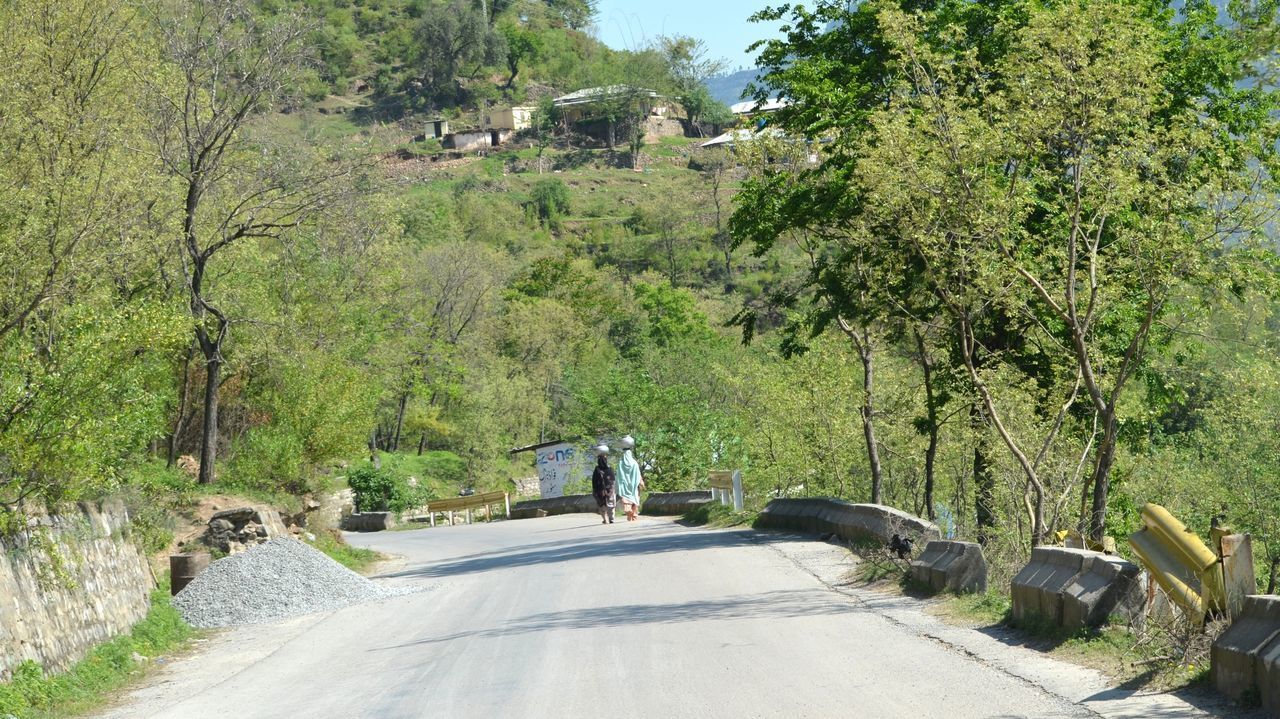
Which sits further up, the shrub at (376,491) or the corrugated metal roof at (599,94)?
the corrugated metal roof at (599,94)

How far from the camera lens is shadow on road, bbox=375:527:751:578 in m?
23.4

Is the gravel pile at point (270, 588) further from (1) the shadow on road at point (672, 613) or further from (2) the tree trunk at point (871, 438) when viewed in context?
(2) the tree trunk at point (871, 438)

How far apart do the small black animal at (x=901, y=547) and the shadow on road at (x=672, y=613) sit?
1.43m

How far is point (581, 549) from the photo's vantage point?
25672 mm

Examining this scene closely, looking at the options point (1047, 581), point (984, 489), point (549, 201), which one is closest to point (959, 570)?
point (1047, 581)

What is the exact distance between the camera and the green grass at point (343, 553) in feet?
90.7

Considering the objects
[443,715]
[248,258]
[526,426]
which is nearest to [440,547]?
[248,258]

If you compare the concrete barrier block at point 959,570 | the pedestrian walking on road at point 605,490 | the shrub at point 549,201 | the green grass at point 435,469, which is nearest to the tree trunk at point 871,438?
the pedestrian walking on road at point 605,490

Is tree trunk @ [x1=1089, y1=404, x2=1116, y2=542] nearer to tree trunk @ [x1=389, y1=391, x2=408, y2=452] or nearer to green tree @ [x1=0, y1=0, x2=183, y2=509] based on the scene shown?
green tree @ [x1=0, y1=0, x2=183, y2=509]

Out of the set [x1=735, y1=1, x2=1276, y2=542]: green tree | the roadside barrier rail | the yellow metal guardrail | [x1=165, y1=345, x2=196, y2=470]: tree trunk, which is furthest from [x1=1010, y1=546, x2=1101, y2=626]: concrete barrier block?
the roadside barrier rail

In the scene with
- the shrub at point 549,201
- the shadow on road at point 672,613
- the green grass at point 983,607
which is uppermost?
the shrub at point 549,201

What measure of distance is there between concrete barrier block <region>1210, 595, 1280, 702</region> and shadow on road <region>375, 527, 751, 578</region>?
1494 centimetres

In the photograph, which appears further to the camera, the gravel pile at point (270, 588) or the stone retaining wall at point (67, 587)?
the gravel pile at point (270, 588)

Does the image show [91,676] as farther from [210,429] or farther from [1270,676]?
[210,429]
